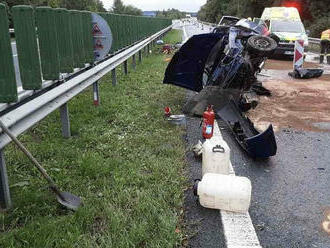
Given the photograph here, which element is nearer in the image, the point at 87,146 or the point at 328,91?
the point at 87,146

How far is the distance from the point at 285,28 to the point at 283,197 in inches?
651

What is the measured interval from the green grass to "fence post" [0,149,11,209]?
9 centimetres

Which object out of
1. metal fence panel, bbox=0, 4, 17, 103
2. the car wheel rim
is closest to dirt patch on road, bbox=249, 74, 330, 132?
the car wheel rim

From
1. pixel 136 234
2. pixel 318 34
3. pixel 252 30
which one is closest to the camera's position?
pixel 136 234

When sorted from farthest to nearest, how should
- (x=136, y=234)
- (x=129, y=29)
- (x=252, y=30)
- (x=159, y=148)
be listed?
(x=129, y=29) → (x=252, y=30) → (x=159, y=148) → (x=136, y=234)

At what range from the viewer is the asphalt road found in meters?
3.07

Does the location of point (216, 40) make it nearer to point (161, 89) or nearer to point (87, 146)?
point (161, 89)

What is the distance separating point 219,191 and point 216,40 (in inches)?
162

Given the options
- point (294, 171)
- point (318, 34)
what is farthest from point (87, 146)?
point (318, 34)

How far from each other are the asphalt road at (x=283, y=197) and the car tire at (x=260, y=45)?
186 centimetres

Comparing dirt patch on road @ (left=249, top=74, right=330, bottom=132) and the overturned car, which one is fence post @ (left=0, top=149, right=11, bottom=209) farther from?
dirt patch on road @ (left=249, top=74, right=330, bottom=132)

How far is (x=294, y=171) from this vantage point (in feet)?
14.7

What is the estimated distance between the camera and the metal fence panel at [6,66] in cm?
342

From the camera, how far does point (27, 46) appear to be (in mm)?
4156
